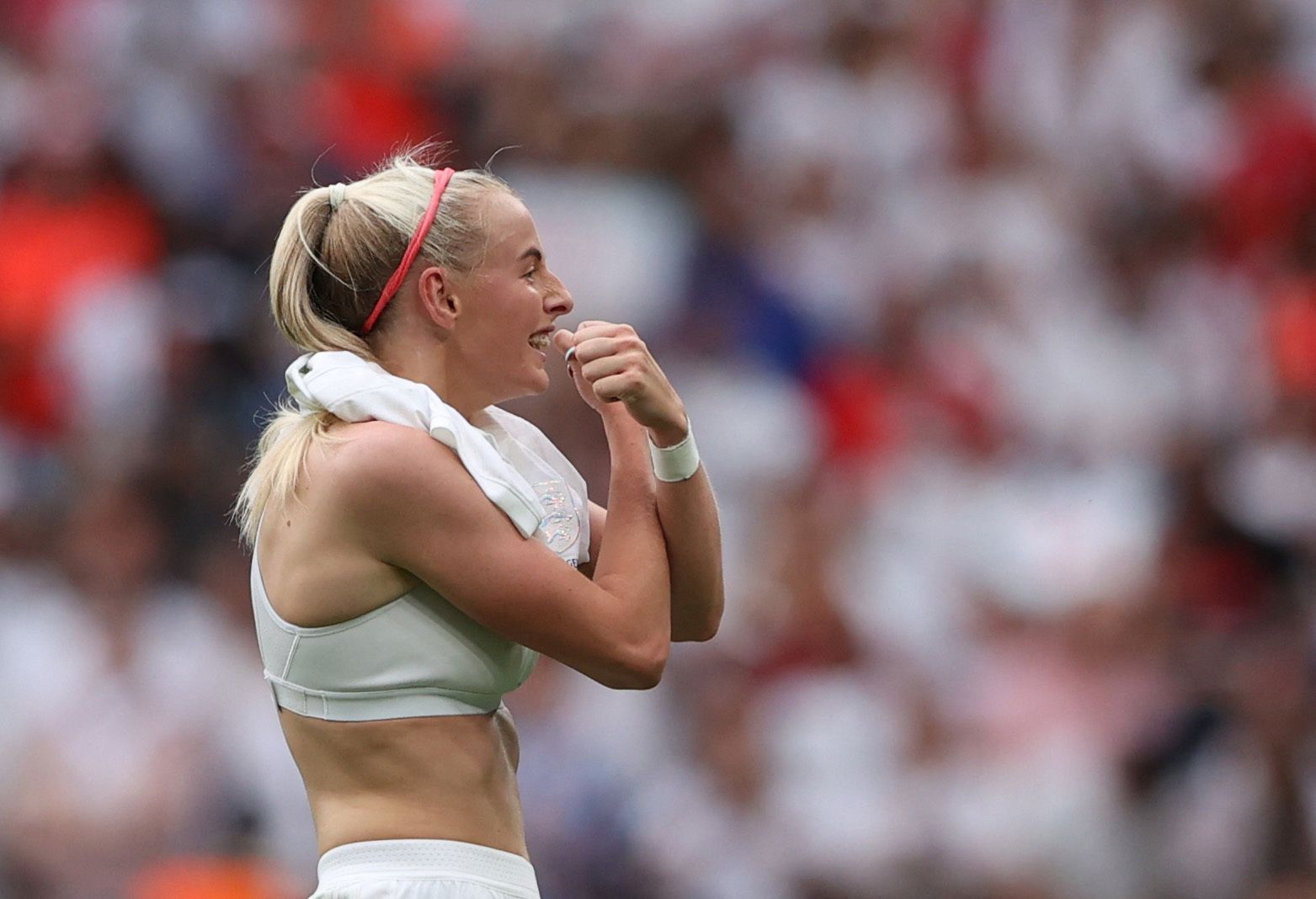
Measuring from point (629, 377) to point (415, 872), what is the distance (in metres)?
0.76

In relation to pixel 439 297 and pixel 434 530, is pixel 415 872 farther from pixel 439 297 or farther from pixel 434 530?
pixel 439 297

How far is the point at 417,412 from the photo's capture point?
8.83 feet

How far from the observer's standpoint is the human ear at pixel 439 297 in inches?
111

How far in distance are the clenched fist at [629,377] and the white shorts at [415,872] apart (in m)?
0.66

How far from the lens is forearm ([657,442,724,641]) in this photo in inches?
112

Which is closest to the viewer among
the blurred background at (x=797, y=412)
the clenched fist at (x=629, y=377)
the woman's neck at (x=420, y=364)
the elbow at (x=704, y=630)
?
the clenched fist at (x=629, y=377)

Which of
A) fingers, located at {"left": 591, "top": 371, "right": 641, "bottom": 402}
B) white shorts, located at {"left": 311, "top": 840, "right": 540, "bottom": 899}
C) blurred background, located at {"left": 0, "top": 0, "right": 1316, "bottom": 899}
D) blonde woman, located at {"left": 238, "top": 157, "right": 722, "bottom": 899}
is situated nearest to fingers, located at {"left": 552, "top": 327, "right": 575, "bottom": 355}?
blonde woman, located at {"left": 238, "top": 157, "right": 722, "bottom": 899}

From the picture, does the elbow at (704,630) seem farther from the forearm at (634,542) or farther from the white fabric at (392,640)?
the white fabric at (392,640)

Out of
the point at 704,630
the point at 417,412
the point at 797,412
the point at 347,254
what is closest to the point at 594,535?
the point at 704,630

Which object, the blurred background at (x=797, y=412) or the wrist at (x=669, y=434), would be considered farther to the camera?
the blurred background at (x=797, y=412)

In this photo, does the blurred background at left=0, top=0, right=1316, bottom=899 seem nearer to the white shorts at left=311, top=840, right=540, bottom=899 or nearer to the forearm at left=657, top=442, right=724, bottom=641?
the forearm at left=657, top=442, right=724, bottom=641

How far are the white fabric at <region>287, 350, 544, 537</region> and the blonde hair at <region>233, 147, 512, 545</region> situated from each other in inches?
2.6

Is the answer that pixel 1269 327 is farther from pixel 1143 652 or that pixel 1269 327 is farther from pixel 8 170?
pixel 8 170

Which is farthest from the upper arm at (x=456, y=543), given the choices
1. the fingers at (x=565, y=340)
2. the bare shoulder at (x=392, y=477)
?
the fingers at (x=565, y=340)
